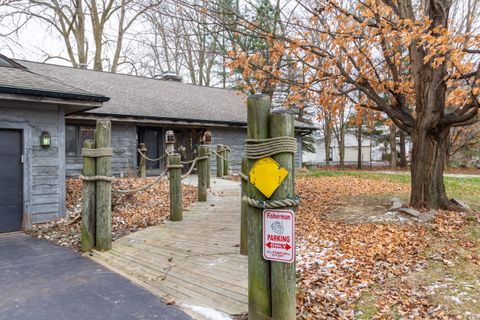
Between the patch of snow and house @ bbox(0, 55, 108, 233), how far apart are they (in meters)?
5.18

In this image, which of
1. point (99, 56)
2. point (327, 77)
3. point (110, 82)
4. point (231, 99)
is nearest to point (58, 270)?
point (327, 77)

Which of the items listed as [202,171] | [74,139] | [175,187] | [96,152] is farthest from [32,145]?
[74,139]

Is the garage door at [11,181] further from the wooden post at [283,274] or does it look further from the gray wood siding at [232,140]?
the gray wood siding at [232,140]

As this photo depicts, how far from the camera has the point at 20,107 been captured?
656 cm

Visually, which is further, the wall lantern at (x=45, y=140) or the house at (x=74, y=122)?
the wall lantern at (x=45, y=140)

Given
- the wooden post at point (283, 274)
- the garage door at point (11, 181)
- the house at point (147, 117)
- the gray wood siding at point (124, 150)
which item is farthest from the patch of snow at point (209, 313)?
the gray wood siding at point (124, 150)

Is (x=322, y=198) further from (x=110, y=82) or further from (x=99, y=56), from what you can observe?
(x=99, y=56)

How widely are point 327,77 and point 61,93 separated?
5.39 meters

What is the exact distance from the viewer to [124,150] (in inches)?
522

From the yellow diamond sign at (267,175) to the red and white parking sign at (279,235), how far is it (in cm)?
17

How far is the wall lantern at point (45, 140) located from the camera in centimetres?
678

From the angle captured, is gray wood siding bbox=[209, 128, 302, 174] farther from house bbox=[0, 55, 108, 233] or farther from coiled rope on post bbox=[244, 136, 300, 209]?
coiled rope on post bbox=[244, 136, 300, 209]

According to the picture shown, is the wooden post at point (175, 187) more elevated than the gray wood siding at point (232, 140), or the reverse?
the gray wood siding at point (232, 140)

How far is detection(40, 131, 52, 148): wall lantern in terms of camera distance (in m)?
6.78
